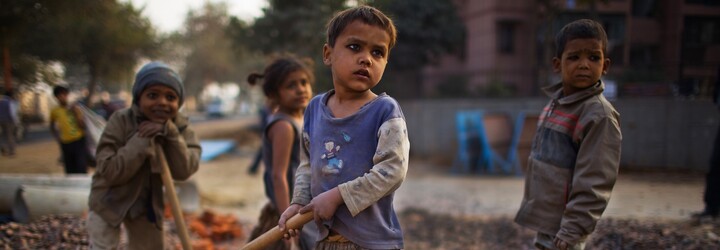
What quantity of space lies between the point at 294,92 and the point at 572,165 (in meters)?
1.55

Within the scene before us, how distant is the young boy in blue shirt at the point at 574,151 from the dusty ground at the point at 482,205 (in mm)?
1769

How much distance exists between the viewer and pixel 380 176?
1.60 metres

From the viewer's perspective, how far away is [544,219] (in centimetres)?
235

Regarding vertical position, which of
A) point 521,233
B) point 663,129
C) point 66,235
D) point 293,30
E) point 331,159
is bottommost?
point 521,233

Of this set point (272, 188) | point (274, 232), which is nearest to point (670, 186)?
point (272, 188)

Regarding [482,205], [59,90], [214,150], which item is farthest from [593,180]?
[214,150]

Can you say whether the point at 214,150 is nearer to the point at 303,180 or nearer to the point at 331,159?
the point at 303,180

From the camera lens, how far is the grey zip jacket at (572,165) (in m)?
2.08

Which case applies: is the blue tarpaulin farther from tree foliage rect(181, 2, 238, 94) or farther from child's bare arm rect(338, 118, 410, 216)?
tree foliage rect(181, 2, 238, 94)

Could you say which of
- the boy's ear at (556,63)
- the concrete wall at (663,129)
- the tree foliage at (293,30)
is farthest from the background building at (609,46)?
the boy's ear at (556,63)

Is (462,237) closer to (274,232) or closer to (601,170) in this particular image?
(601,170)

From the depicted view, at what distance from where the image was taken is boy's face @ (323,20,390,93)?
167 cm

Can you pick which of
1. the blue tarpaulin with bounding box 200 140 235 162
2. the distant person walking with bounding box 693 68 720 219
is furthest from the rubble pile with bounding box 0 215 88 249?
the blue tarpaulin with bounding box 200 140 235 162

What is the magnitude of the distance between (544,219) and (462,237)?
272 cm
